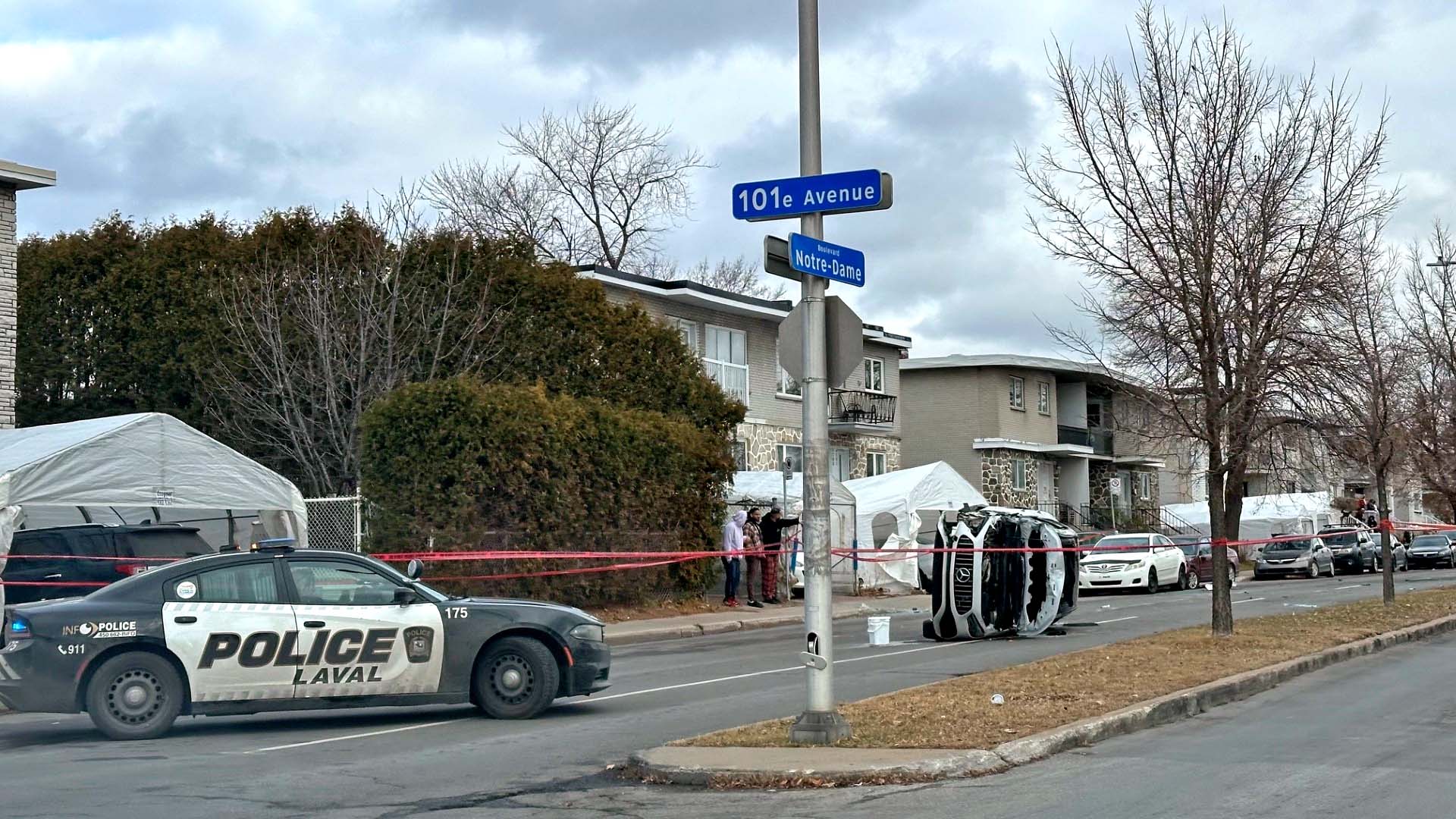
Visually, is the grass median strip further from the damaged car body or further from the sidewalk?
the sidewalk

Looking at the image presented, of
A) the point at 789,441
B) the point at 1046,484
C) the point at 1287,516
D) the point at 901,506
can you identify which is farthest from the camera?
the point at 1287,516

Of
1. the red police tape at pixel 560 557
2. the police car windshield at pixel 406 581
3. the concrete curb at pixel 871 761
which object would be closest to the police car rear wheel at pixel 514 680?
the police car windshield at pixel 406 581

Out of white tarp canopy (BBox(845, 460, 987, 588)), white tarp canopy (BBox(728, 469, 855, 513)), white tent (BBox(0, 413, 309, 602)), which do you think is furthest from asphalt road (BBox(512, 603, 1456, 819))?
white tarp canopy (BBox(845, 460, 987, 588))

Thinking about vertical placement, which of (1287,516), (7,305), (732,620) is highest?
(7,305)

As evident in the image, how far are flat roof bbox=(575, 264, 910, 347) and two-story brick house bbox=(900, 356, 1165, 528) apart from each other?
12.6m

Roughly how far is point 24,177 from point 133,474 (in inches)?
374

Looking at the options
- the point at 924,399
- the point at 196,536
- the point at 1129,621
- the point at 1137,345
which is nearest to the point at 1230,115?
the point at 1137,345

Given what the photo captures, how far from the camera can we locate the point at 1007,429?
175ft

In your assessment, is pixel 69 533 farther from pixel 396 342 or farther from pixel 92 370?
pixel 92 370


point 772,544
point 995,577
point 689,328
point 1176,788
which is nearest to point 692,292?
point 689,328

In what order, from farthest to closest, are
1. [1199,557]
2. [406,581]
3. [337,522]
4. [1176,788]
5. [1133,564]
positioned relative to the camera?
[1199,557] → [1133,564] → [337,522] → [406,581] → [1176,788]

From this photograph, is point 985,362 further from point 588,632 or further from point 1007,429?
point 588,632

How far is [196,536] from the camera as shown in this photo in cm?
1936

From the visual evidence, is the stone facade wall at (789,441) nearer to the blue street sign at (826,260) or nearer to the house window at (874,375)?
the house window at (874,375)
